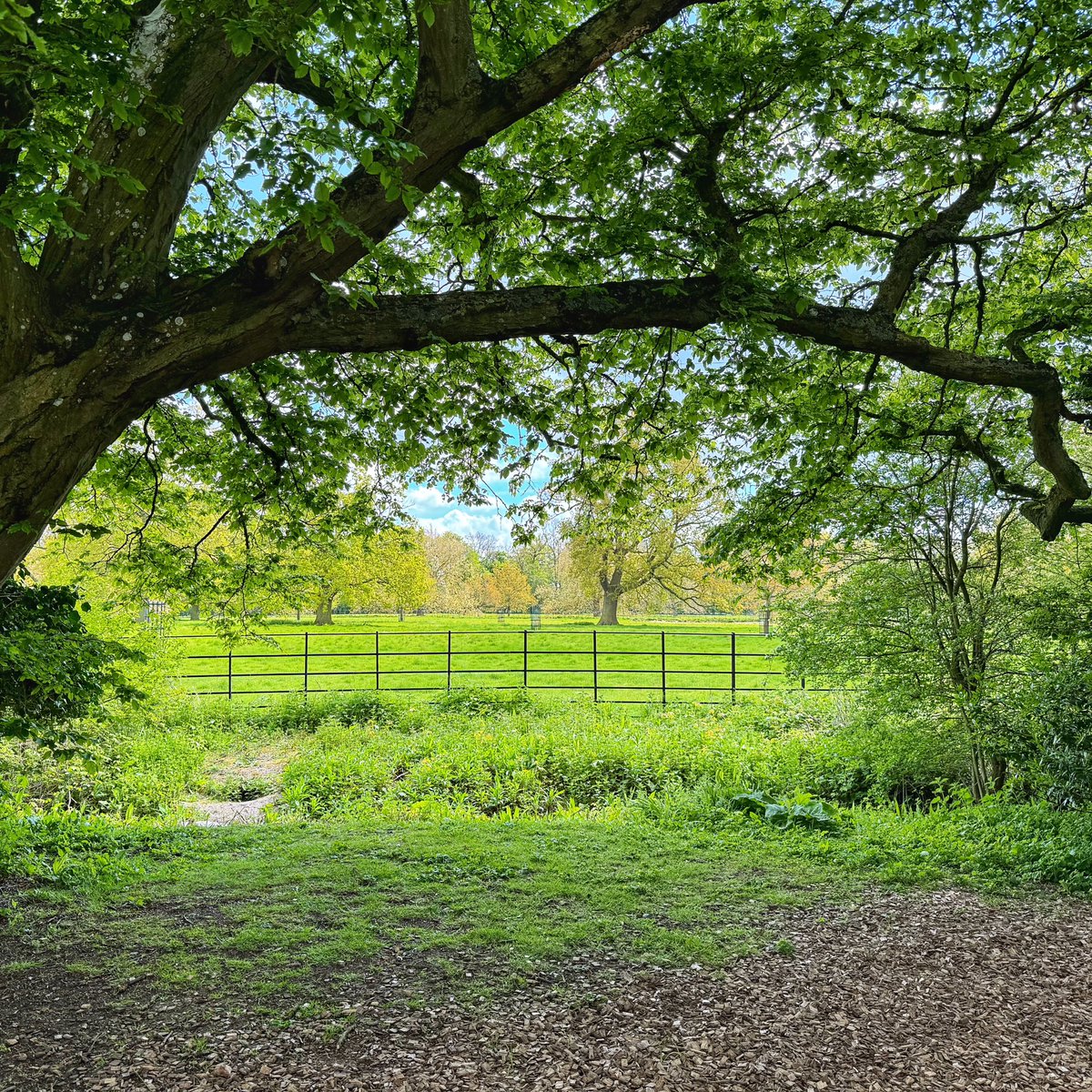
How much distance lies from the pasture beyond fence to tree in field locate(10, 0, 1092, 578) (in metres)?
10.5

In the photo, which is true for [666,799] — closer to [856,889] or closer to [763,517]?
[856,889]

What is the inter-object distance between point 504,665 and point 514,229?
19556mm

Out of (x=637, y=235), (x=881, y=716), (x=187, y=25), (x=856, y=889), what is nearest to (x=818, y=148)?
(x=637, y=235)

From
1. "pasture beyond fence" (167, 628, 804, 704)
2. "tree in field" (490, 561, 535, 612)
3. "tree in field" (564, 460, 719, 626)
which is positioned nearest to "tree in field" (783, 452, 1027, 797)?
"tree in field" (564, 460, 719, 626)

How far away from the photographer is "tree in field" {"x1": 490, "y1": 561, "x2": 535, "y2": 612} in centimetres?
3831

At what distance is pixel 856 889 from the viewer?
5.76 m

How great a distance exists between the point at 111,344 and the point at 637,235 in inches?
118

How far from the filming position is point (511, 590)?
3916 cm

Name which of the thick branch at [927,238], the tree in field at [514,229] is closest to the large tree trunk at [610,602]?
the tree in field at [514,229]

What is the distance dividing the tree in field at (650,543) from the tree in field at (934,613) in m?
2.01

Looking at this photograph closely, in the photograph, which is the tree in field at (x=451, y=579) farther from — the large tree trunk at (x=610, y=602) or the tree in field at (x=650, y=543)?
the tree in field at (x=650, y=543)

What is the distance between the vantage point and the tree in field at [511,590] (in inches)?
1508

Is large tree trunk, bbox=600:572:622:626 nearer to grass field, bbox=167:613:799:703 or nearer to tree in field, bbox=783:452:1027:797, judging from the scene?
grass field, bbox=167:613:799:703

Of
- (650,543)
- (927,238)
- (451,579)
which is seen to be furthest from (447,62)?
(451,579)
